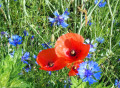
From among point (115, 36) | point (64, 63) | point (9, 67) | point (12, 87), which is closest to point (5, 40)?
point (9, 67)

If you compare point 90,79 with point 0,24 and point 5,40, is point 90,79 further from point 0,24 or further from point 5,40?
point 0,24

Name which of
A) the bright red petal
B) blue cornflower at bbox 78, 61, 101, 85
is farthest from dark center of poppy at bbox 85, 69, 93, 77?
the bright red petal

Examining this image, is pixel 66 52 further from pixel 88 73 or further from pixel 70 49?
pixel 88 73

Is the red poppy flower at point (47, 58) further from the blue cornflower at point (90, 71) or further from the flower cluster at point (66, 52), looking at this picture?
the blue cornflower at point (90, 71)

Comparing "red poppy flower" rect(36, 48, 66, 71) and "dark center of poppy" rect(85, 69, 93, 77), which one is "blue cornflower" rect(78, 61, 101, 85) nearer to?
"dark center of poppy" rect(85, 69, 93, 77)

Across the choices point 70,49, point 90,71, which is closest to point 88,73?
point 90,71

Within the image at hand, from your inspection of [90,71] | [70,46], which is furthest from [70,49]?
[90,71]

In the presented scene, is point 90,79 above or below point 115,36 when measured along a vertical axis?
below

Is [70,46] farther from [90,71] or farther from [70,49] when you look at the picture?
[90,71]
